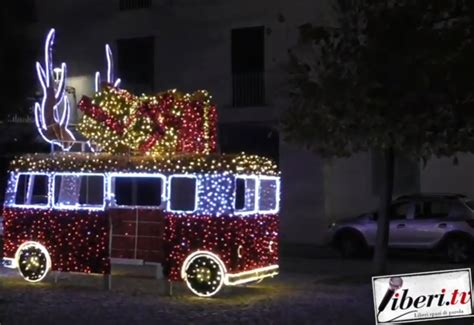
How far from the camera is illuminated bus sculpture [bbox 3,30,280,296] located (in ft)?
41.4

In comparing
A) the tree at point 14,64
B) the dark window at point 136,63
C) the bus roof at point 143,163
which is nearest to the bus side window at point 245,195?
the bus roof at point 143,163

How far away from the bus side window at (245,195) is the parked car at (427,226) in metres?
6.57

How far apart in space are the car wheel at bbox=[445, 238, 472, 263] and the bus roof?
234 inches

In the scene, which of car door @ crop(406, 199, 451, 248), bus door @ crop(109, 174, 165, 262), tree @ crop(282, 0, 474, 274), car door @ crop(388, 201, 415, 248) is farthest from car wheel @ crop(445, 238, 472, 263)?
bus door @ crop(109, 174, 165, 262)

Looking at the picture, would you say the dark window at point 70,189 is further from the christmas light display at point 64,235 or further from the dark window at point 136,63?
the dark window at point 136,63

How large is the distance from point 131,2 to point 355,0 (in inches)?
579

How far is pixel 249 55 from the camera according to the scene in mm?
24875

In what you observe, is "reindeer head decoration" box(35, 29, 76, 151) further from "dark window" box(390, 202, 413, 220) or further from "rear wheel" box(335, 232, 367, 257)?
"dark window" box(390, 202, 413, 220)

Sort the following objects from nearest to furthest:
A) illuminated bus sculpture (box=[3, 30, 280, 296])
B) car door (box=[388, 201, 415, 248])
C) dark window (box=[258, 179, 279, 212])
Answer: illuminated bus sculpture (box=[3, 30, 280, 296])
dark window (box=[258, 179, 279, 212])
car door (box=[388, 201, 415, 248])

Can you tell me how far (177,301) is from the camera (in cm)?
1228

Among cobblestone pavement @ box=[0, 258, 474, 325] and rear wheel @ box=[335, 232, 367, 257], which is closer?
cobblestone pavement @ box=[0, 258, 474, 325]

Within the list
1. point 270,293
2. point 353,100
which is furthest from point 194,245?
point 353,100

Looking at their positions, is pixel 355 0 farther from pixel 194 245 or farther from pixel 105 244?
pixel 105 244

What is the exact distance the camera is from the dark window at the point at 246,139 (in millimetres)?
25102
